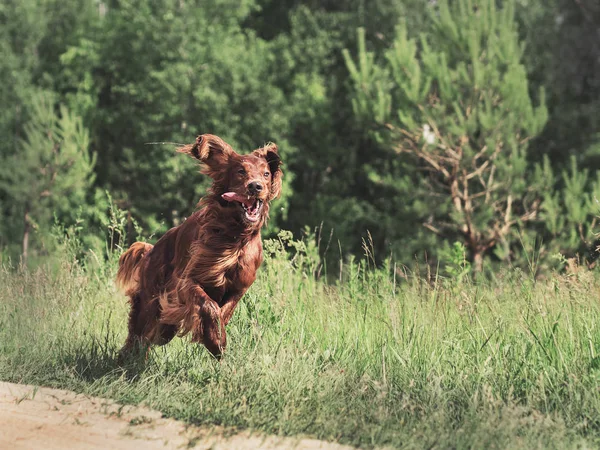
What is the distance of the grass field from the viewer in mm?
4668

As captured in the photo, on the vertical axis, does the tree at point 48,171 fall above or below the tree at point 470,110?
below

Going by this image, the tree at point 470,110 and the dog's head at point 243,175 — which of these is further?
the tree at point 470,110

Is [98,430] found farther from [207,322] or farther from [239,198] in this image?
[239,198]

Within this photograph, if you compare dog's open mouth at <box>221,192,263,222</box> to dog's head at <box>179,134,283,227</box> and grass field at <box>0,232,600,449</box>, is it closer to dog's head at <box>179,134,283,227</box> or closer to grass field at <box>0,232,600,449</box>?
dog's head at <box>179,134,283,227</box>

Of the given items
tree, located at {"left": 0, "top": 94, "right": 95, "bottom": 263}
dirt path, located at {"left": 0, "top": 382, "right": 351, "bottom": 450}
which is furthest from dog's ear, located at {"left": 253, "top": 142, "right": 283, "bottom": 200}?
tree, located at {"left": 0, "top": 94, "right": 95, "bottom": 263}

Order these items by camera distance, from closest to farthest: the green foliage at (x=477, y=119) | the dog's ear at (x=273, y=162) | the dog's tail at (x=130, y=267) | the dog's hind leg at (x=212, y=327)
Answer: the dog's hind leg at (x=212, y=327) < the dog's ear at (x=273, y=162) < the dog's tail at (x=130, y=267) < the green foliage at (x=477, y=119)

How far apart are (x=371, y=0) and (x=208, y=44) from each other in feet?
23.1

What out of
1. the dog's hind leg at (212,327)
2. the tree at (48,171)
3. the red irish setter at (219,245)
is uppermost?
the red irish setter at (219,245)

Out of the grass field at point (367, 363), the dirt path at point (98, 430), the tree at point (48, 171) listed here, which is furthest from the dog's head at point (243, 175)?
the tree at point (48, 171)

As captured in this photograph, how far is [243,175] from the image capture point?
17.7 ft

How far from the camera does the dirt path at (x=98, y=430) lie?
14.6 ft

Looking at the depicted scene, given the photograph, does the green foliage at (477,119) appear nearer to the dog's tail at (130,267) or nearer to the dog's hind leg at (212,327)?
the dog's tail at (130,267)

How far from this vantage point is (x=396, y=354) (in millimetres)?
5387

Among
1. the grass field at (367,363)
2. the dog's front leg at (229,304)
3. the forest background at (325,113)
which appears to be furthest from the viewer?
the forest background at (325,113)
